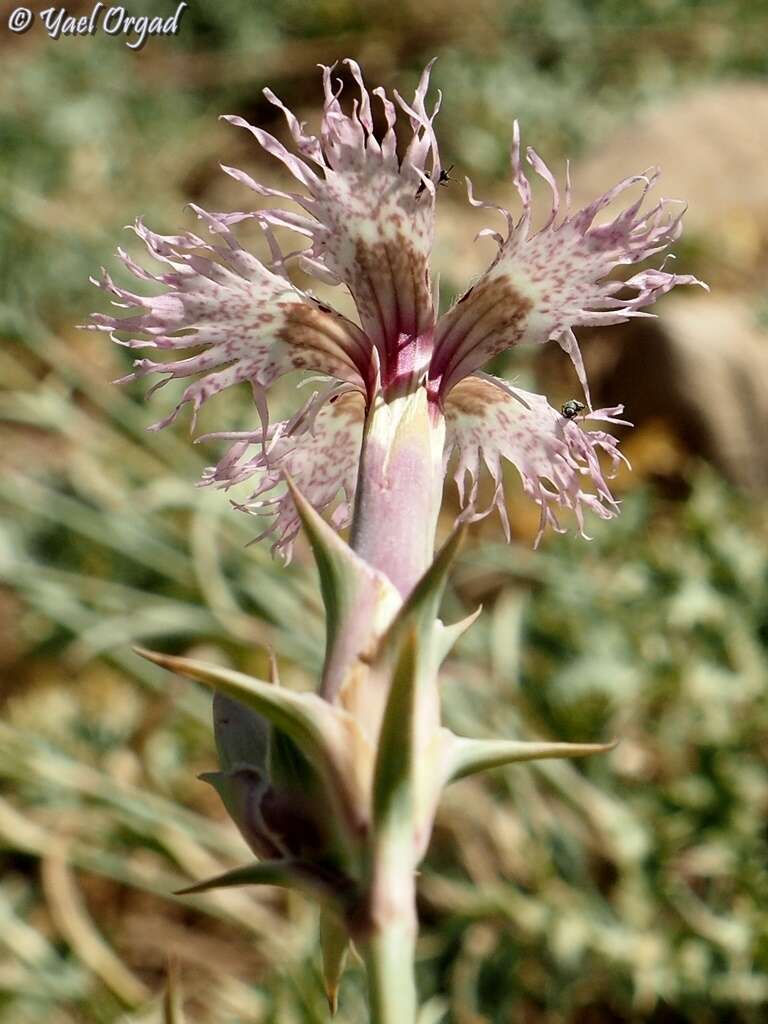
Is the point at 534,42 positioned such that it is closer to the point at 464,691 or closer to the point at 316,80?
the point at 316,80

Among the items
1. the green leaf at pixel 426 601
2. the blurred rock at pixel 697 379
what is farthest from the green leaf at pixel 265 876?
the blurred rock at pixel 697 379

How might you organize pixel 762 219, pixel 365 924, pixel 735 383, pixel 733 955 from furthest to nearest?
1. pixel 762 219
2. pixel 735 383
3. pixel 733 955
4. pixel 365 924

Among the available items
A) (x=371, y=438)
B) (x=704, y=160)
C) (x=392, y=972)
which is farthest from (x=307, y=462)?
(x=704, y=160)

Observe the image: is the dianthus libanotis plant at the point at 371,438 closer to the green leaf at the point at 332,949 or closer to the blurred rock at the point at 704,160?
the green leaf at the point at 332,949

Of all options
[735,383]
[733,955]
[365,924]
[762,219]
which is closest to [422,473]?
[365,924]

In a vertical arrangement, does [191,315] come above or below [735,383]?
below

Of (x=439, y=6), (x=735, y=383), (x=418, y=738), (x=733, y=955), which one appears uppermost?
(x=439, y=6)
